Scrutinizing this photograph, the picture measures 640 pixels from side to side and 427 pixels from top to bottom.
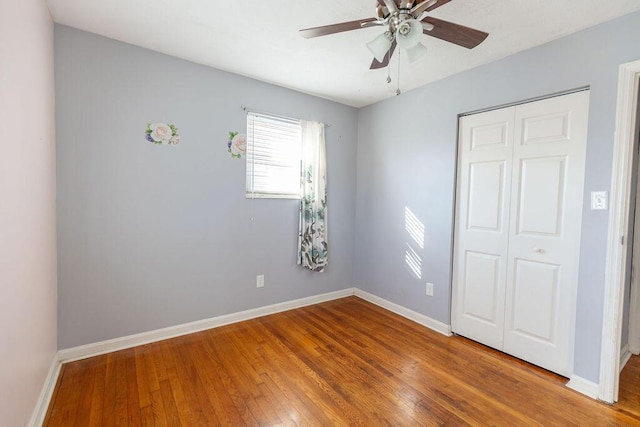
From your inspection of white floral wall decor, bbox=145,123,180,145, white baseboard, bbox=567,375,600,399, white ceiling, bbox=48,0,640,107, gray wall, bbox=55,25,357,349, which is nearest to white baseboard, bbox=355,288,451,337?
white baseboard, bbox=567,375,600,399

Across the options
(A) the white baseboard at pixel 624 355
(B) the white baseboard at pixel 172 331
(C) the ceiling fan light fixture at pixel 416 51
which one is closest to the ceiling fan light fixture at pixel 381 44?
(C) the ceiling fan light fixture at pixel 416 51

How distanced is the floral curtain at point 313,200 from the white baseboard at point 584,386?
228cm

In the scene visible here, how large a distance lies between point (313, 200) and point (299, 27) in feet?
5.71

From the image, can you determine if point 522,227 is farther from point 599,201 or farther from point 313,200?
point 313,200

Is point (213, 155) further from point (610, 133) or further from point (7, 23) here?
point (610, 133)

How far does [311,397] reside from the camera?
6.02 feet

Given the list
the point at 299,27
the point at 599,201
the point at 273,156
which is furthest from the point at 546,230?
the point at 273,156

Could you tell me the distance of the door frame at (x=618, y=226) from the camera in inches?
68.7

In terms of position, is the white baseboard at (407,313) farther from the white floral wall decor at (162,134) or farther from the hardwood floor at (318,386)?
the white floral wall decor at (162,134)

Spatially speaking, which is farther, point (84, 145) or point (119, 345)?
point (119, 345)

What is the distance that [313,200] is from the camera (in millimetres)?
3307

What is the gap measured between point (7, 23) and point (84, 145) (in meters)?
1.11

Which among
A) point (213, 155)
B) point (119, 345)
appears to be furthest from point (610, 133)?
point (119, 345)

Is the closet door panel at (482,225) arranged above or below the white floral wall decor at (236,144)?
below
